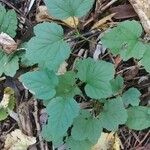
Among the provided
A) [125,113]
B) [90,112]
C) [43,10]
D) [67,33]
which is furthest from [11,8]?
[125,113]

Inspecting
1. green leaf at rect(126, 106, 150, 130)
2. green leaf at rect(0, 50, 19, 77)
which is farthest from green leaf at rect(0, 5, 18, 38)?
green leaf at rect(126, 106, 150, 130)

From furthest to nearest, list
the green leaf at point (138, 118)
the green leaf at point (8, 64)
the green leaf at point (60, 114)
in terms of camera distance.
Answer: the green leaf at point (8, 64) → the green leaf at point (138, 118) → the green leaf at point (60, 114)

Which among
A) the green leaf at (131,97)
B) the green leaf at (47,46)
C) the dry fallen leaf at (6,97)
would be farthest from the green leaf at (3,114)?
the green leaf at (131,97)

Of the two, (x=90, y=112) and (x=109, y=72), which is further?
(x=90, y=112)

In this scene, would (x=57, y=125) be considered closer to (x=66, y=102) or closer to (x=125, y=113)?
(x=66, y=102)

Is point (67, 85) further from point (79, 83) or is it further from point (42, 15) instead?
point (42, 15)

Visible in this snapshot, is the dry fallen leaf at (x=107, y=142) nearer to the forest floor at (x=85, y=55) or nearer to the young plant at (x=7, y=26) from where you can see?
the forest floor at (x=85, y=55)

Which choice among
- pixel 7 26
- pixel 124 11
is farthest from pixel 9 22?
pixel 124 11
